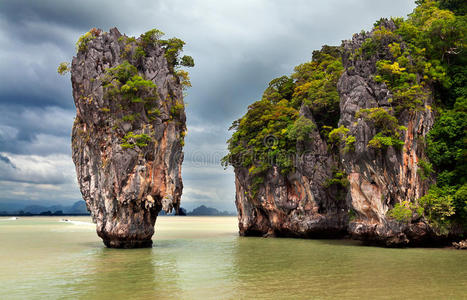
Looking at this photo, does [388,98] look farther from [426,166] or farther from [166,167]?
[166,167]

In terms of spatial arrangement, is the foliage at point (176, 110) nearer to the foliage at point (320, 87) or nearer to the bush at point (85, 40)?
the bush at point (85, 40)

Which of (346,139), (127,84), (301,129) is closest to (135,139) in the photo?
(127,84)

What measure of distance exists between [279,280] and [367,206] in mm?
12557

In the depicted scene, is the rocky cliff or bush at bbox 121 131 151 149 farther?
bush at bbox 121 131 151 149

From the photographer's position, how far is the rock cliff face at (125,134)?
22078 mm

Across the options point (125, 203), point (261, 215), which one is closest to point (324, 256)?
point (125, 203)

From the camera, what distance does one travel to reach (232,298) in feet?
32.9

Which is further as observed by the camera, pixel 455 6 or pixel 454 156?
pixel 455 6

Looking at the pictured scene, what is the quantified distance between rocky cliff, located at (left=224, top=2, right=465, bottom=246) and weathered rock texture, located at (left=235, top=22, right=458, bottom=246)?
6cm

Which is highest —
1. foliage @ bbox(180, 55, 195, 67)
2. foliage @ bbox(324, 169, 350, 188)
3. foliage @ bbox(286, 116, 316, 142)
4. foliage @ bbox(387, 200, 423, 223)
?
foliage @ bbox(180, 55, 195, 67)

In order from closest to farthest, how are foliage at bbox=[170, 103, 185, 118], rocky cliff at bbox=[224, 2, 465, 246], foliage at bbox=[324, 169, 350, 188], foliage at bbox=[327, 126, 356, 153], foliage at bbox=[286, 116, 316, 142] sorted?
rocky cliff at bbox=[224, 2, 465, 246] < foliage at bbox=[327, 126, 356, 153] < foliage at bbox=[170, 103, 185, 118] < foliage at bbox=[324, 169, 350, 188] < foliage at bbox=[286, 116, 316, 142]

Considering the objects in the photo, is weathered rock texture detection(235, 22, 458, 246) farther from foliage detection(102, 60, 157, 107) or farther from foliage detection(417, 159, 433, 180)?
foliage detection(102, 60, 157, 107)

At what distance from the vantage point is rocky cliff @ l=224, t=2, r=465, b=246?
845 inches

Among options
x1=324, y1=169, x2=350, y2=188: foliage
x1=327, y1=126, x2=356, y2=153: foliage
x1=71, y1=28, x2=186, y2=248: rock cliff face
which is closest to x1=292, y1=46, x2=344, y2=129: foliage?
x1=324, y1=169, x2=350, y2=188: foliage
